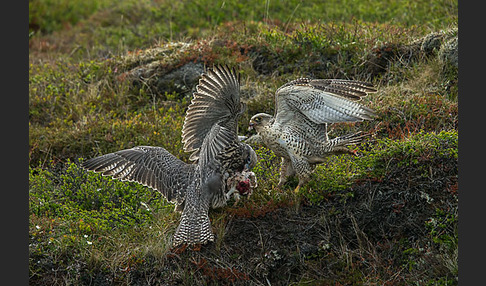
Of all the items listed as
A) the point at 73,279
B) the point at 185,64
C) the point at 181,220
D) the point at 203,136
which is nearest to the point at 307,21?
the point at 185,64

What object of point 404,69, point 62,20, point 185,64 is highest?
point 404,69

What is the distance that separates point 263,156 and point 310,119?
4.20 ft

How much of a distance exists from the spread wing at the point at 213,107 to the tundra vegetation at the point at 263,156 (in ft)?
3.00

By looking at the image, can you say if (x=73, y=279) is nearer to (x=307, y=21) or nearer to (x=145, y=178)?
(x=145, y=178)

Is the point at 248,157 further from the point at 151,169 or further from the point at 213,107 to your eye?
the point at 151,169

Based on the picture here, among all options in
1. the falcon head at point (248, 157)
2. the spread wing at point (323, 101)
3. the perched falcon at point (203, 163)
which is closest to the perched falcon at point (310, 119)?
the spread wing at point (323, 101)

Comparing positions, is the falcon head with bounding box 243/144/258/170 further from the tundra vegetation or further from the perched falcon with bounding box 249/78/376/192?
the tundra vegetation

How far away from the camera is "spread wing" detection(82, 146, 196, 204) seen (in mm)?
6887

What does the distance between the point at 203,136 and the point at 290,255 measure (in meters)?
1.77

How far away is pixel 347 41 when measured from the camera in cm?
1023

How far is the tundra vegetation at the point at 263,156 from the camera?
6.28m

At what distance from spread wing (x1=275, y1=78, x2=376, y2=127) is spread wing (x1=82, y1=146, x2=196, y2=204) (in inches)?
53.5

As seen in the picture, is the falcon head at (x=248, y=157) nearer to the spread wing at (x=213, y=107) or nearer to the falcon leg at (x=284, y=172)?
the spread wing at (x=213, y=107)

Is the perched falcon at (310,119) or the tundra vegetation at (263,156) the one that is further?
the perched falcon at (310,119)
